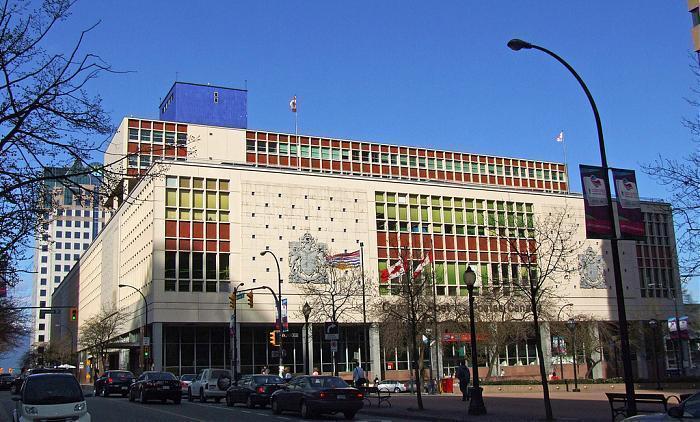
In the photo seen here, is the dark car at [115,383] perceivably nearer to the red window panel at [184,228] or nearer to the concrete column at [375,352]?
the red window panel at [184,228]

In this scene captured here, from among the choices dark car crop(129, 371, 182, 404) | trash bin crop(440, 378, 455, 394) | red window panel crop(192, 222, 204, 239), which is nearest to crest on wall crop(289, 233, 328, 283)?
red window panel crop(192, 222, 204, 239)

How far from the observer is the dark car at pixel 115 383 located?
154 feet

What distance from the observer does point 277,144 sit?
8856cm

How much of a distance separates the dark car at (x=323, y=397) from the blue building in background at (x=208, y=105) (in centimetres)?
6650

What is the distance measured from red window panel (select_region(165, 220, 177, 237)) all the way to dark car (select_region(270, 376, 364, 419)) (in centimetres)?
4245

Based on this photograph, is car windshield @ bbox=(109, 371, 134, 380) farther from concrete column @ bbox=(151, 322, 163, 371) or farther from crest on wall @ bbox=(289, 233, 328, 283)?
crest on wall @ bbox=(289, 233, 328, 283)

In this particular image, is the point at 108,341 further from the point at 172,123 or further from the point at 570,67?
the point at 570,67

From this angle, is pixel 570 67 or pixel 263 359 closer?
pixel 570 67

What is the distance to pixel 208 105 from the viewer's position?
9012 cm

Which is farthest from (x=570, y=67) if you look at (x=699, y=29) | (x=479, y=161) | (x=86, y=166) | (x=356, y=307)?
(x=479, y=161)

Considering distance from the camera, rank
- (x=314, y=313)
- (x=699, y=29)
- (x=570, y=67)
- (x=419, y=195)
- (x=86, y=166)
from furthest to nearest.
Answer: (x=419, y=195) → (x=314, y=313) → (x=699, y=29) → (x=570, y=67) → (x=86, y=166)

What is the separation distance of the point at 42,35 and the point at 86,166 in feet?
9.91

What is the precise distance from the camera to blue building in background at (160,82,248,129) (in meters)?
89.1

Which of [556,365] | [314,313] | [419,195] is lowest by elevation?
[556,365]
